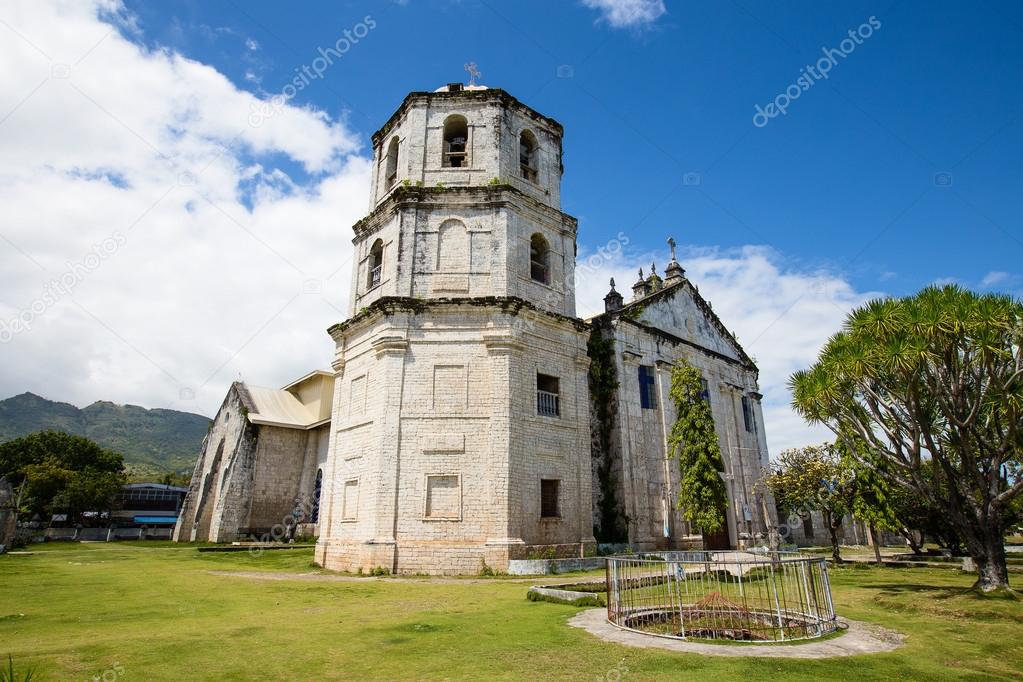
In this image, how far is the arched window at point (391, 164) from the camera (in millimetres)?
23016

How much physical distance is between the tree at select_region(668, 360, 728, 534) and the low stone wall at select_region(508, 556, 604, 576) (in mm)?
5198

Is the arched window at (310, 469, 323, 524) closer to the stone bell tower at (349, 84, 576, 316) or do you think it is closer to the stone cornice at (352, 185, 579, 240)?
the stone bell tower at (349, 84, 576, 316)

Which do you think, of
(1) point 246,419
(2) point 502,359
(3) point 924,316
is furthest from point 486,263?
(1) point 246,419

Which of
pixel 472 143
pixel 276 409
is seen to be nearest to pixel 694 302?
pixel 472 143

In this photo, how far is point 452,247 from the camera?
2020cm

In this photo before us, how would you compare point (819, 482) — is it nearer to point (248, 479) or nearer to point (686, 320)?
point (686, 320)

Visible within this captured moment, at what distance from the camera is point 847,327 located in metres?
14.2

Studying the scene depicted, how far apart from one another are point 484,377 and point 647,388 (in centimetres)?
886

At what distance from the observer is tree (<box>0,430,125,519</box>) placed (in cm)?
4306

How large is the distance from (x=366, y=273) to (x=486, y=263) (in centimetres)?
509

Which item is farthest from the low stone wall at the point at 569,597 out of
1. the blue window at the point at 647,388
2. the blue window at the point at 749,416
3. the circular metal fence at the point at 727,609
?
the blue window at the point at 749,416

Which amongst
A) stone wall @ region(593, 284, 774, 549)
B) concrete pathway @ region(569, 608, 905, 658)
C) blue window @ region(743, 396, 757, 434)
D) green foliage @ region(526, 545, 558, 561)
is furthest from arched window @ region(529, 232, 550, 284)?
blue window @ region(743, 396, 757, 434)

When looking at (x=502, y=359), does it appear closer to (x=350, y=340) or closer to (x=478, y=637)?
(x=350, y=340)

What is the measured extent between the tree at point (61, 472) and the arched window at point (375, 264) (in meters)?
36.6
